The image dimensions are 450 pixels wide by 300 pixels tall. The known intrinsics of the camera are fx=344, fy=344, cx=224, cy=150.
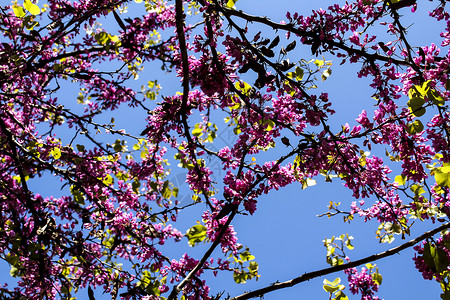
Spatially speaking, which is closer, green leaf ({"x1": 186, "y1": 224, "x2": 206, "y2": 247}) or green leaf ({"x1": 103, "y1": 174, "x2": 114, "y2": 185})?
green leaf ({"x1": 186, "y1": 224, "x2": 206, "y2": 247})

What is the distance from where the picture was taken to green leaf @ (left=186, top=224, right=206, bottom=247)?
3318mm

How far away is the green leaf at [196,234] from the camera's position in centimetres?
332

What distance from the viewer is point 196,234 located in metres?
3.35

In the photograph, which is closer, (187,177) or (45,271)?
(45,271)

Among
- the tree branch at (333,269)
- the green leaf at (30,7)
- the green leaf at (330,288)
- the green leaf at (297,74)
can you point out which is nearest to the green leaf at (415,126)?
the tree branch at (333,269)

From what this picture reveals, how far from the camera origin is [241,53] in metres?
3.29

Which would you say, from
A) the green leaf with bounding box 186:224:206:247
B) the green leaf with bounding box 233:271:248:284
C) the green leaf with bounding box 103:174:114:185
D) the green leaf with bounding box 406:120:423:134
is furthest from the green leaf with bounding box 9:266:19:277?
the green leaf with bounding box 406:120:423:134

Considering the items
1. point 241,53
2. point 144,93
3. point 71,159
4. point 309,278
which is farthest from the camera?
point 144,93

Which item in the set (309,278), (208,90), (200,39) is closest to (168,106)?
(208,90)

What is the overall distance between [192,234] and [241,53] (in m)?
1.81

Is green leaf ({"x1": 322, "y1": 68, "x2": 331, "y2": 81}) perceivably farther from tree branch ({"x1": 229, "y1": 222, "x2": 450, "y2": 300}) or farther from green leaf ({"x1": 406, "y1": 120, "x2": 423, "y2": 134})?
tree branch ({"x1": 229, "y1": 222, "x2": 450, "y2": 300})

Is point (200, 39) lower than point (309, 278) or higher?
higher

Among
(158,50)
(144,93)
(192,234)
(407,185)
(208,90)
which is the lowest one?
(192,234)

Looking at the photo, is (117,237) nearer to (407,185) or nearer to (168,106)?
(168,106)
